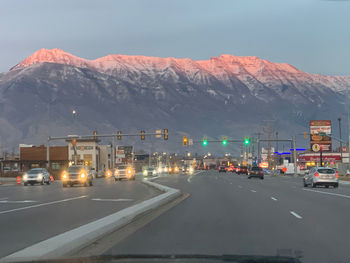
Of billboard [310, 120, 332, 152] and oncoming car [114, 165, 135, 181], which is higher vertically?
billboard [310, 120, 332, 152]

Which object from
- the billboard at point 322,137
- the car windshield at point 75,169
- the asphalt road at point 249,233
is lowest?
the asphalt road at point 249,233

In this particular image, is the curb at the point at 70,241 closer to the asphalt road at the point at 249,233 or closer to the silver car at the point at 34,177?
the asphalt road at the point at 249,233

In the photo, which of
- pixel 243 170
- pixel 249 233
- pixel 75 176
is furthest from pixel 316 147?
pixel 249 233

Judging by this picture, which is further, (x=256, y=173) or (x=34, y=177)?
(x=256, y=173)

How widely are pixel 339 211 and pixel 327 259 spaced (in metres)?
10.7

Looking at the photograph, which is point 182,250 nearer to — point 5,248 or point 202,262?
point 202,262

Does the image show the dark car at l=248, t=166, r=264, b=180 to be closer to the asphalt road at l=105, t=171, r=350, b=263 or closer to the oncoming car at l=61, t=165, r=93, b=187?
the oncoming car at l=61, t=165, r=93, b=187

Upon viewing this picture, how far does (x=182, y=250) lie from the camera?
11406 millimetres

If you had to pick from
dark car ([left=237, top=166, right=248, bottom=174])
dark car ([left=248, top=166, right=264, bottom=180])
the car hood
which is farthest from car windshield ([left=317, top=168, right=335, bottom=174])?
dark car ([left=237, top=166, right=248, bottom=174])

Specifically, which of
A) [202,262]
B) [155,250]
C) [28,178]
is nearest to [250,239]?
[155,250]

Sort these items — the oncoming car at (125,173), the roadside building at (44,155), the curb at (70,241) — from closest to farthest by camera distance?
the curb at (70,241), the oncoming car at (125,173), the roadside building at (44,155)

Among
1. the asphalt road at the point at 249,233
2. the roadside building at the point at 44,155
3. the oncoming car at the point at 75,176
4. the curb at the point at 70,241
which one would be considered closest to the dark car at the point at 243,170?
the roadside building at the point at 44,155

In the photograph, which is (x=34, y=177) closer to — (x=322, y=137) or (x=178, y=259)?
(x=178, y=259)

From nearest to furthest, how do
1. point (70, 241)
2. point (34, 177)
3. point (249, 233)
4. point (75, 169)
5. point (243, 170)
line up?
1. point (70, 241)
2. point (249, 233)
3. point (75, 169)
4. point (34, 177)
5. point (243, 170)
